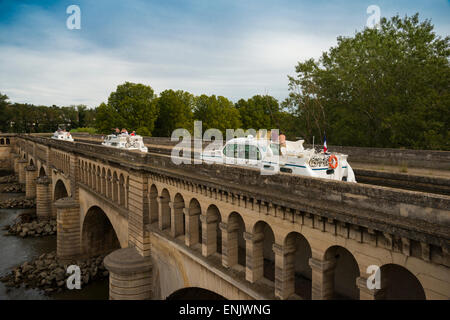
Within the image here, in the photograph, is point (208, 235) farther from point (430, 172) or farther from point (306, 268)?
point (430, 172)

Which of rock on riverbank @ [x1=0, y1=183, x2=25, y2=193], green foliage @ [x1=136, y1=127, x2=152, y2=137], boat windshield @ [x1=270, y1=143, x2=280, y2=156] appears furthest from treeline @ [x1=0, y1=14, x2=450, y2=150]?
rock on riverbank @ [x1=0, y1=183, x2=25, y2=193]

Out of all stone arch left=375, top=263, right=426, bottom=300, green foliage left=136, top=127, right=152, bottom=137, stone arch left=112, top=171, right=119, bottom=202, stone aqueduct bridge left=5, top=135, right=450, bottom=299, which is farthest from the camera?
green foliage left=136, top=127, right=152, bottom=137

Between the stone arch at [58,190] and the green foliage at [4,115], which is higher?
the green foliage at [4,115]

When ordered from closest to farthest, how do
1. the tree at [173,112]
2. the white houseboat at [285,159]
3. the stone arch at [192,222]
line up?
the white houseboat at [285,159] < the stone arch at [192,222] < the tree at [173,112]

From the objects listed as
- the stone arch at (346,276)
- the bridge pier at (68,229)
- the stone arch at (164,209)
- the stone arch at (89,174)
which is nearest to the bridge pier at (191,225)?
the stone arch at (164,209)

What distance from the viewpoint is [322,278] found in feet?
28.2

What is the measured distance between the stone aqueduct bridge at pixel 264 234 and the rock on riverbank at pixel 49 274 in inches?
321

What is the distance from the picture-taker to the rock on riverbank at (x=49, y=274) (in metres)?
29.0

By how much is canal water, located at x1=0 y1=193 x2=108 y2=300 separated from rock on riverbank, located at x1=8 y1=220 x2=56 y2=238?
0.82m

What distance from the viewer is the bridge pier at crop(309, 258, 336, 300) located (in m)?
8.62

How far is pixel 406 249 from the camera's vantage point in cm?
680

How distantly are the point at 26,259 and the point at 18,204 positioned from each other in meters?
26.9

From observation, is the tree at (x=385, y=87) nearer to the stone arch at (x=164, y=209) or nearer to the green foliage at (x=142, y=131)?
the stone arch at (x=164, y=209)

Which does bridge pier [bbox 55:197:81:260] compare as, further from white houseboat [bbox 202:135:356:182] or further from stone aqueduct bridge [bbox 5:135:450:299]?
white houseboat [bbox 202:135:356:182]
